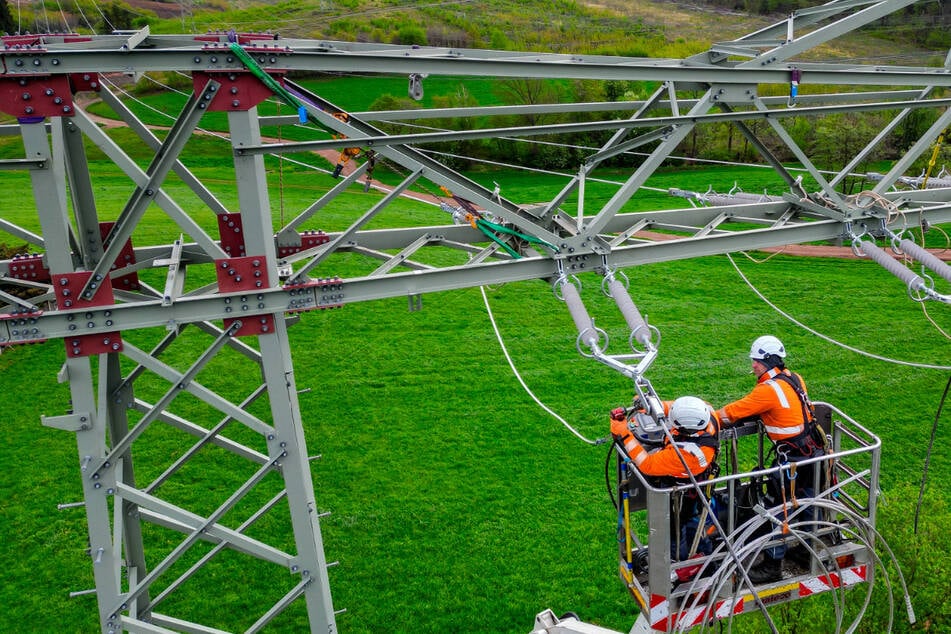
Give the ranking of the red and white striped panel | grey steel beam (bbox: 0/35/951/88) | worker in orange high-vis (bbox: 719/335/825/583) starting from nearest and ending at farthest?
grey steel beam (bbox: 0/35/951/88)
the red and white striped panel
worker in orange high-vis (bbox: 719/335/825/583)

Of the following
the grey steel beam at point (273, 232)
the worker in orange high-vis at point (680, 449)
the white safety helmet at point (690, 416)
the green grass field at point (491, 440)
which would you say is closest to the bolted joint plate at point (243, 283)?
the grey steel beam at point (273, 232)

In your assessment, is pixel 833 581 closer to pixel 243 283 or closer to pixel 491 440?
pixel 243 283

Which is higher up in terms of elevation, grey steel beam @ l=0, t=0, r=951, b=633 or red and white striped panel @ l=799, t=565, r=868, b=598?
grey steel beam @ l=0, t=0, r=951, b=633

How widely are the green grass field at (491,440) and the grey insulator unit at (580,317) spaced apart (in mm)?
4592

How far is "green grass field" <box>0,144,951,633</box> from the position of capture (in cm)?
1126

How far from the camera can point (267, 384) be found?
7312 mm

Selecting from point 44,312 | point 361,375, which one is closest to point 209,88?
point 44,312

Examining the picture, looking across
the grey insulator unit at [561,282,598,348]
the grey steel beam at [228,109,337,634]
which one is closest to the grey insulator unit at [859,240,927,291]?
the grey insulator unit at [561,282,598,348]

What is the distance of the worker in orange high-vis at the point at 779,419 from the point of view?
7277mm

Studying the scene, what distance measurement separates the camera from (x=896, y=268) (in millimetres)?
8125

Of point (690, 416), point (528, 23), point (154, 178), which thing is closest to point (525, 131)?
point (690, 416)

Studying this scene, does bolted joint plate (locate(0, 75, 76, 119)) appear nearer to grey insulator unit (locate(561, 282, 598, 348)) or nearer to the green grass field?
grey insulator unit (locate(561, 282, 598, 348))

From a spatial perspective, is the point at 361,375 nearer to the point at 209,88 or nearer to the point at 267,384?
the point at 267,384

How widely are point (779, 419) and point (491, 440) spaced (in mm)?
8606
